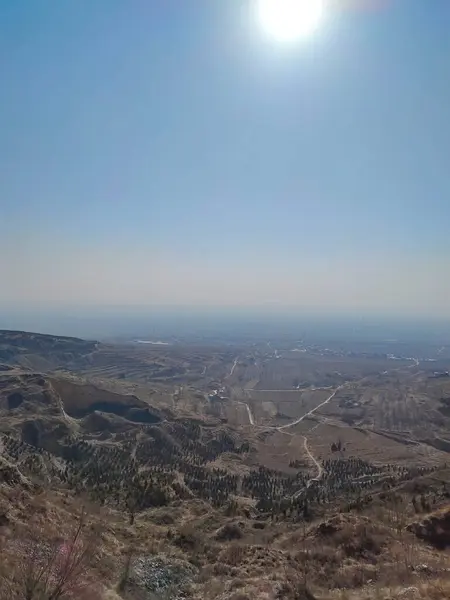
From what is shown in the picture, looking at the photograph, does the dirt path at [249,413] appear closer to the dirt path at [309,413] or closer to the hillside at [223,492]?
the hillside at [223,492]

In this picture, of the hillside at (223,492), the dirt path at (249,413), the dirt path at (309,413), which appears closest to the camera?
the hillside at (223,492)

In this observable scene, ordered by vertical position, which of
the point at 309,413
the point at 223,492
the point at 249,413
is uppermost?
the point at 223,492

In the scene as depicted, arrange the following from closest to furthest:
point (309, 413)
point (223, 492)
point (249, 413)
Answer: point (223, 492)
point (249, 413)
point (309, 413)

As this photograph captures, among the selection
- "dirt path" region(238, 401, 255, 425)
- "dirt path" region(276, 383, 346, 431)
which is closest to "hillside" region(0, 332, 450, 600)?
"dirt path" region(276, 383, 346, 431)

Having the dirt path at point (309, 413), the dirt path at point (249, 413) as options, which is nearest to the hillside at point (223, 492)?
the dirt path at point (309, 413)

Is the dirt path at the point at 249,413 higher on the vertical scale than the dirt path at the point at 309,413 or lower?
higher

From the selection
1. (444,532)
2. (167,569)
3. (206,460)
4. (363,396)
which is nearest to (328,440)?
(206,460)

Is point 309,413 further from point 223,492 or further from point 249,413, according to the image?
point 223,492

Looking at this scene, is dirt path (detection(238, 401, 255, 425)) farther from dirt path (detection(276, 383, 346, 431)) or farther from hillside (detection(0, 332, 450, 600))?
dirt path (detection(276, 383, 346, 431))

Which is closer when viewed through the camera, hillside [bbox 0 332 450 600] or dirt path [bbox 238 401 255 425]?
hillside [bbox 0 332 450 600]

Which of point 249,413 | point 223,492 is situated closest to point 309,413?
point 249,413

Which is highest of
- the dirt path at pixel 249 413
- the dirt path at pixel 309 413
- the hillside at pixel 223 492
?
the hillside at pixel 223 492

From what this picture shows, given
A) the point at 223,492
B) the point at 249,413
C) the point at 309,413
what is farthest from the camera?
the point at 309,413
